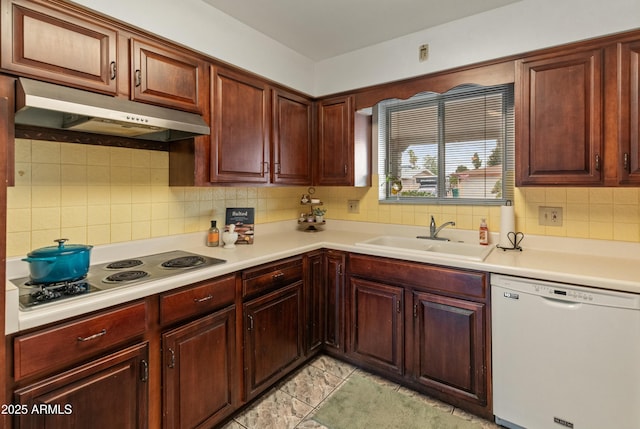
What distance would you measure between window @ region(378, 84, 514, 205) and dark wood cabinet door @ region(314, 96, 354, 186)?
0.38m

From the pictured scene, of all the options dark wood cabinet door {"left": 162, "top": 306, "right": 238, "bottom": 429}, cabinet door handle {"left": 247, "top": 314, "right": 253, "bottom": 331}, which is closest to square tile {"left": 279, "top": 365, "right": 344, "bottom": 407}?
dark wood cabinet door {"left": 162, "top": 306, "right": 238, "bottom": 429}

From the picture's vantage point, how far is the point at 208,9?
1.95 m

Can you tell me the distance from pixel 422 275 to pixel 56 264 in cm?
188

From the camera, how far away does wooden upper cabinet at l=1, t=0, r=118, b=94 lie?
1.27m

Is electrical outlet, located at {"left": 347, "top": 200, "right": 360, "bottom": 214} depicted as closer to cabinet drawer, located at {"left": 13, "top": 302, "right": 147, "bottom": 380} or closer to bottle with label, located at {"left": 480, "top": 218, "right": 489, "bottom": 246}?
bottle with label, located at {"left": 480, "top": 218, "right": 489, "bottom": 246}

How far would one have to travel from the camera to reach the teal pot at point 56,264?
132 cm

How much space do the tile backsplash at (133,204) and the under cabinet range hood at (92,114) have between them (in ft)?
0.50

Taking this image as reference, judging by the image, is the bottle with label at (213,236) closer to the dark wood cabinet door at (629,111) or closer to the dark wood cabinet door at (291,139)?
the dark wood cabinet door at (291,139)

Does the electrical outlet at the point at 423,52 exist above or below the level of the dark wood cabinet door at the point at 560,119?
above

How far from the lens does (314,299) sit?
2.39m

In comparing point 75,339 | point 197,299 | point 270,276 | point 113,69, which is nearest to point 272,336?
point 270,276

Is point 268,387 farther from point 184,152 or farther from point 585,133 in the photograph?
point 585,133

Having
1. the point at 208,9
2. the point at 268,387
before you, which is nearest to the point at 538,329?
the point at 268,387

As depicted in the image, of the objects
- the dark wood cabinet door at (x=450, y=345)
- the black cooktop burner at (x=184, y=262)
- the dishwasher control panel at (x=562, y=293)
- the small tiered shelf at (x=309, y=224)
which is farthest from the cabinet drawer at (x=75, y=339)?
the dishwasher control panel at (x=562, y=293)
